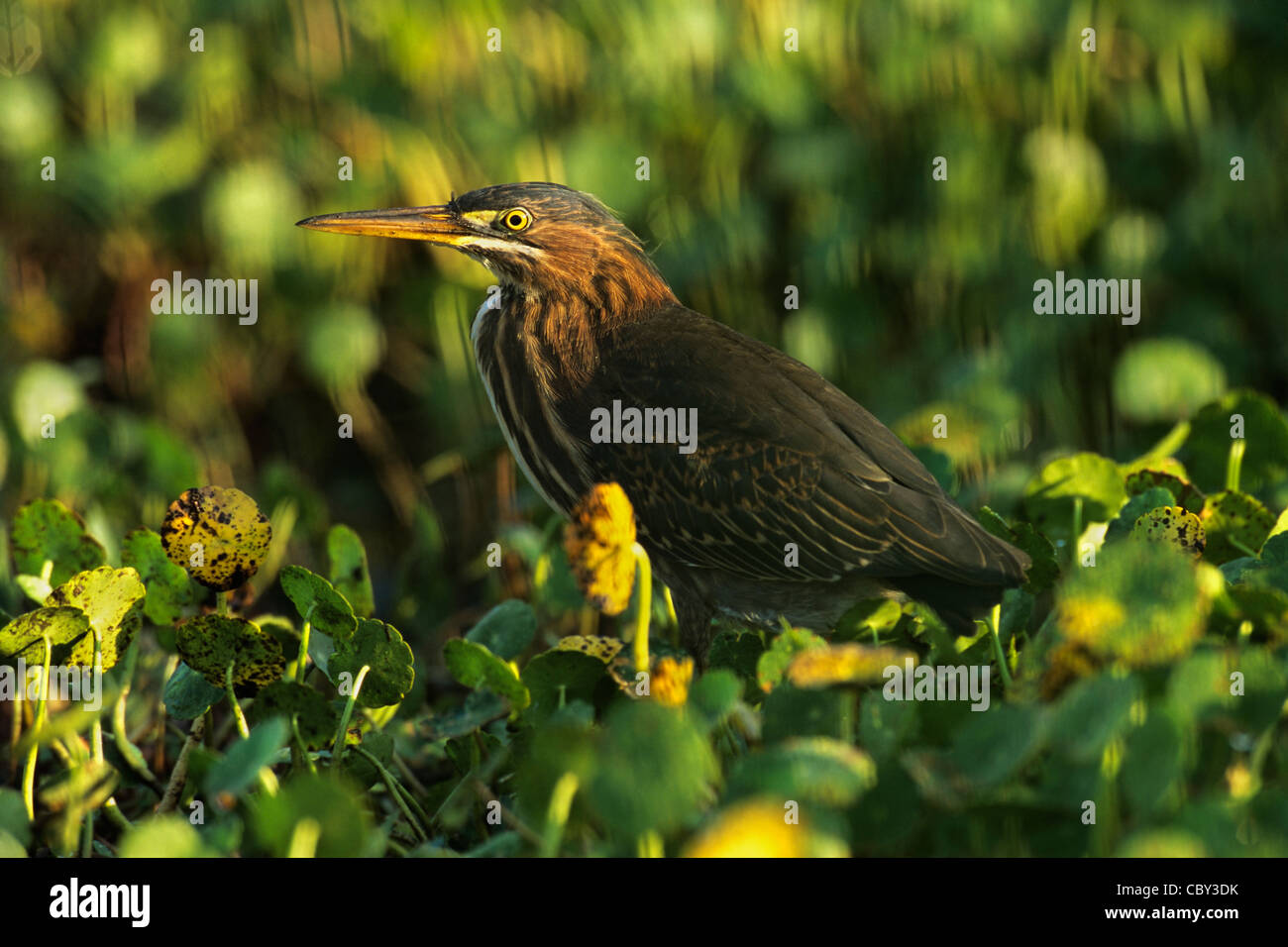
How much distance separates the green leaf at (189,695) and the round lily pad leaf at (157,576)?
0.30 meters

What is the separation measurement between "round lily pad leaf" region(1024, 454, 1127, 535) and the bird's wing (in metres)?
0.26

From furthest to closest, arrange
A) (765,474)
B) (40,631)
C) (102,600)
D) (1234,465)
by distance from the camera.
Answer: (1234,465), (765,474), (102,600), (40,631)

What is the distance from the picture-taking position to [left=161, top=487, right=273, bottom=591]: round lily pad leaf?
8.92 feet

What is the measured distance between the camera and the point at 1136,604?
216cm

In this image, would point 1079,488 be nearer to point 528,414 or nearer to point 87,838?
point 528,414

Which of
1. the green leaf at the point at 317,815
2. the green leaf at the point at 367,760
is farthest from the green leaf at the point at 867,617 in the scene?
the green leaf at the point at 317,815

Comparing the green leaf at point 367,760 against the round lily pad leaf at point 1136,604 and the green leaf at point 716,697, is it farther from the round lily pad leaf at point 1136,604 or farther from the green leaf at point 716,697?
the round lily pad leaf at point 1136,604

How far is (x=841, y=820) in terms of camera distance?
2045 millimetres

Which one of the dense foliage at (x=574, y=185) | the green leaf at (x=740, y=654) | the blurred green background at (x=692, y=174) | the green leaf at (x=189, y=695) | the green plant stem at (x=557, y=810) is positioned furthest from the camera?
the blurred green background at (x=692, y=174)

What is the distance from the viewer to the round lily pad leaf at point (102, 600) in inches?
106

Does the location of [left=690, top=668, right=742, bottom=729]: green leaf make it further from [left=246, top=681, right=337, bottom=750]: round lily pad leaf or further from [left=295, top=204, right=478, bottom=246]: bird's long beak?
[left=295, top=204, right=478, bottom=246]: bird's long beak

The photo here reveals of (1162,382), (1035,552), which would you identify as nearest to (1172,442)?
(1035,552)

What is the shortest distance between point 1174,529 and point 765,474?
0.87m

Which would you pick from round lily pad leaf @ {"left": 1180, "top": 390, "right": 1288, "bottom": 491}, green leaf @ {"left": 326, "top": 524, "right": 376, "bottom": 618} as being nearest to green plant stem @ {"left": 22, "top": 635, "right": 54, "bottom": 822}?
green leaf @ {"left": 326, "top": 524, "right": 376, "bottom": 618}
